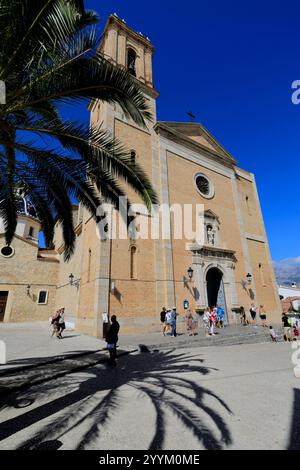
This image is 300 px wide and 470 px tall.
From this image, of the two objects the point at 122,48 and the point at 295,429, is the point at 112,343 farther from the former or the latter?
the point at 122,48

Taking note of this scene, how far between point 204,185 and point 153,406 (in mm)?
17604

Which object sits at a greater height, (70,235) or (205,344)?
(70,235)

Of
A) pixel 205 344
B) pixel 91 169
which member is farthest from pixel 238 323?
pixel 91 169

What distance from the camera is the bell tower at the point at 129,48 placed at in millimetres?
17734

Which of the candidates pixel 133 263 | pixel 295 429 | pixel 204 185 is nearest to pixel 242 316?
pixel 133 263

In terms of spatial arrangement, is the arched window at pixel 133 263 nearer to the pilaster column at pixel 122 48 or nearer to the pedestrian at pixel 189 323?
the pedestrian at pixel 189 323

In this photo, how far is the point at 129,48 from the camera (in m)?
19.0

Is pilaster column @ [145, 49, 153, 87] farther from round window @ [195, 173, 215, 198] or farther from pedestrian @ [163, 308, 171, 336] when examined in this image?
pedestrian @ [163, 308, 171, 336]

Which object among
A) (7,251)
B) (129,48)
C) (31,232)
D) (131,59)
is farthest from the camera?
(31,232)

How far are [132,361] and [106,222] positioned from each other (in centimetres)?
→ 709

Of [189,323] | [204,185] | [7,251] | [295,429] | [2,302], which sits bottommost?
[295,429]

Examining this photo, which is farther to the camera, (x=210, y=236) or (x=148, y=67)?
(x=148, y=67)
